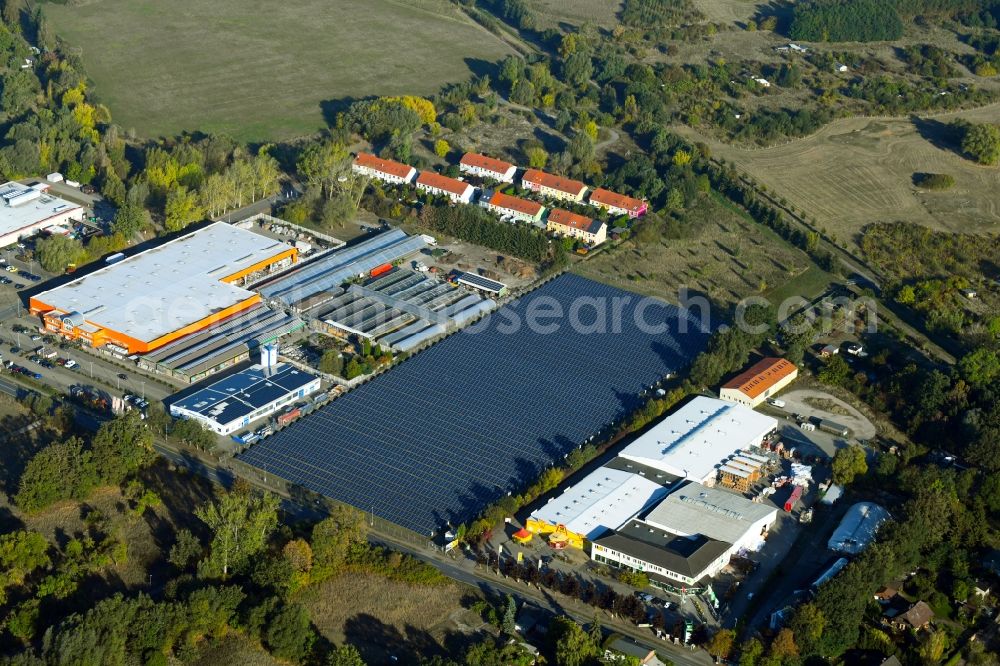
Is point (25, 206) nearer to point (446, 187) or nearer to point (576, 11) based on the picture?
point (446, 187)

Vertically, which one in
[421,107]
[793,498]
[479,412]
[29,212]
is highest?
[421,107]

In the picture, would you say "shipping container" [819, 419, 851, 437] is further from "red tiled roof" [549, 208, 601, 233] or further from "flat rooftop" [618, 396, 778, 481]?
"red tiled roof" [549, 208, 601, 233]

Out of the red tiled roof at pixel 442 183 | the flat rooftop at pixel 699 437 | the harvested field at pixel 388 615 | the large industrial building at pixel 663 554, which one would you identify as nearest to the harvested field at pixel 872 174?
the red tiled roof at pixel 442 183

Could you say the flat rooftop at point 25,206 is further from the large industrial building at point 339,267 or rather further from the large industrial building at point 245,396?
the large industrial building at point 245,396

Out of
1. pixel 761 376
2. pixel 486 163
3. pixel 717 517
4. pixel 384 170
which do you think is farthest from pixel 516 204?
pixel 717 517

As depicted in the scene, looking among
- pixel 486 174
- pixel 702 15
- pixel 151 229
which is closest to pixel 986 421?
pixel 486 174

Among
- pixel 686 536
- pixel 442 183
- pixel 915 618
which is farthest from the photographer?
pixel 442 183

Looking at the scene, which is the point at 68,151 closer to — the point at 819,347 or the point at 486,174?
the point at 486,174
